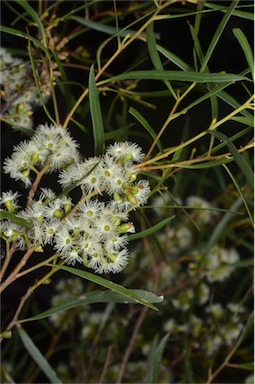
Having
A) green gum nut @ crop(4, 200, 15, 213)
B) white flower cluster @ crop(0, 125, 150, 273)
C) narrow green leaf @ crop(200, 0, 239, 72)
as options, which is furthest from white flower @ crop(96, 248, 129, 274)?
narrow green leaf @ crop(200, 0, 239, 72)

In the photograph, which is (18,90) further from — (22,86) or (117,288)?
(117,288)

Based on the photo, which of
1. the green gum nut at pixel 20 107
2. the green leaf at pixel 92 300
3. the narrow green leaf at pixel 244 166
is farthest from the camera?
the green gum nut at pixel 20 107

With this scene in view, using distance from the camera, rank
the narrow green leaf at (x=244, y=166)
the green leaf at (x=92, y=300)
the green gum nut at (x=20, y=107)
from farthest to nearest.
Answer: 1. the green gum nut at (x=20, y=107)
2. the green leaf at (x=92, y=300)
3. the narrow green leaf at (x=244, y=166)

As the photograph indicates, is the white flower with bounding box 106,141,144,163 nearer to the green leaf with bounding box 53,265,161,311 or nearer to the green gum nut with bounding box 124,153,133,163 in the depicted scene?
the green gum nut with bounding box 124,153,133,163

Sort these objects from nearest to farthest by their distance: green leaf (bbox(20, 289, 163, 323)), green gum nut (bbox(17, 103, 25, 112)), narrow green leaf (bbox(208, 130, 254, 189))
A: narrow green leaf (bbox(208, 130, 254, 189))
green leaf (bbox(20, 289, 163, 323))
green gum nut (bbox(17, 103, 25, 112))

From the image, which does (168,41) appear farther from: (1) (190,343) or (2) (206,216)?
(1) (190,343)

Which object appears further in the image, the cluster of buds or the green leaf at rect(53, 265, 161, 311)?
the cluster of buds

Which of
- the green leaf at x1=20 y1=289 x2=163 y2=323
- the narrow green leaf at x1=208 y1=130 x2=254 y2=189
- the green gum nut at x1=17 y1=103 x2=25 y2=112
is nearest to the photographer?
the narrow green leaf at x1=208 y1=130 x2=254 y2=189

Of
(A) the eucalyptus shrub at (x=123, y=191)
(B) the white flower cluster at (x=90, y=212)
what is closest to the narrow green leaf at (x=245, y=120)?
(A) the eucalyptus shrub at (x=123, y=191)

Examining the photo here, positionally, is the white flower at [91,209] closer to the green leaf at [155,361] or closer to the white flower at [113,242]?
the white flower at [113,242]
